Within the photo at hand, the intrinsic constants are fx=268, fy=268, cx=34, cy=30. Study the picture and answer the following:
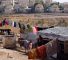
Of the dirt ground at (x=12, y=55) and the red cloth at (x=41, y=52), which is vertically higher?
the red cloth at (x=41, y=52)

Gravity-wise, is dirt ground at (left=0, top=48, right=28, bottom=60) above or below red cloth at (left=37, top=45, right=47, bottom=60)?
below

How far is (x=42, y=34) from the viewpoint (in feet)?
40.3

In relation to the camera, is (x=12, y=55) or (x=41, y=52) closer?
(x=41, y=52)

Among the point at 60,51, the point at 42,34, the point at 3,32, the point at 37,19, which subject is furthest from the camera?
the point at 37,19

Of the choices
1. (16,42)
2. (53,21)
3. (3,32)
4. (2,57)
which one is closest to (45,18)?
(53,21)

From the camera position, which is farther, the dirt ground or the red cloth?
the dirt ground

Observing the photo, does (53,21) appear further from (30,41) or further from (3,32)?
(30,41)

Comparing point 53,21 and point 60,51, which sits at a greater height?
point 60,51

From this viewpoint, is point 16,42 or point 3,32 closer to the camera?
point 16,42

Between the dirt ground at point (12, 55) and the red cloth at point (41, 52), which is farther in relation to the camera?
the dirt ground at point (12, 55)

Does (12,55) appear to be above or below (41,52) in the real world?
below

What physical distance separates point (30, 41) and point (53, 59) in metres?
3.14

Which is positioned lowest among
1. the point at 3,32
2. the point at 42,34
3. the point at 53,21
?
the point at 53,21

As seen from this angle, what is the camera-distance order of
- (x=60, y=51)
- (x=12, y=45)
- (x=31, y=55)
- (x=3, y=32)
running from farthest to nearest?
(x=3, y=32) < (x=12, y=45) < (x=60, y=51) < (x=31, y=55)
